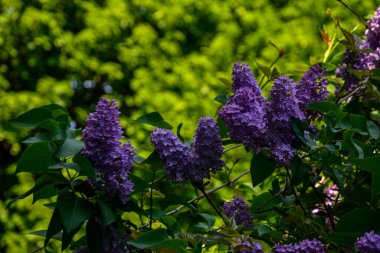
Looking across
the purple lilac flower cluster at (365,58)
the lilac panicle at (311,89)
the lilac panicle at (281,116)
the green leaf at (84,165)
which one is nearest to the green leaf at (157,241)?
the green leaf at (84,165)

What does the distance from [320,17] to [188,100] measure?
1.66 metres

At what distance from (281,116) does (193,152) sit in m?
0.15

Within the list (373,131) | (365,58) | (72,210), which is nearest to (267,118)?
(373,131)

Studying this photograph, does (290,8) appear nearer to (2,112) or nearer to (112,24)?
(112,24)

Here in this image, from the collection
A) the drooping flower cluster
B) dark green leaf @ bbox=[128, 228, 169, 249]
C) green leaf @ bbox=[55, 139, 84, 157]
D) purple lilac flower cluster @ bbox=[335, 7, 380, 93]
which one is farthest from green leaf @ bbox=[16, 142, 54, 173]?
purple lilac flower cluster @ bbox=[335, 7, 380, 93]

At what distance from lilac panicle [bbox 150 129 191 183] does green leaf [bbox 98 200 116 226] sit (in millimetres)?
142

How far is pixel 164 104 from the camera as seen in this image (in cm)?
607

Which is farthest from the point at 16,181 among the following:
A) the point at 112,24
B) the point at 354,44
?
the point at 354,44

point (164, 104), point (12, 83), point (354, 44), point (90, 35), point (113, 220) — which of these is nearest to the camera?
point (113, 220)

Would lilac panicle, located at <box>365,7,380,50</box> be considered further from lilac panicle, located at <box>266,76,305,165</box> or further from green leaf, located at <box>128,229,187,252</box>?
green leaf, located at <box>128,229,187,252</box>

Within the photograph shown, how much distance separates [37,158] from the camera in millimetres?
942

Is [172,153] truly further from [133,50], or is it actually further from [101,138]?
[133,50]

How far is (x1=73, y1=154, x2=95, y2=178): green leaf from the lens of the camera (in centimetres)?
94

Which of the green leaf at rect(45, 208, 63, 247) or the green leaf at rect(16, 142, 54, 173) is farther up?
the green leaf at rect(16, 142, 54, 173)
